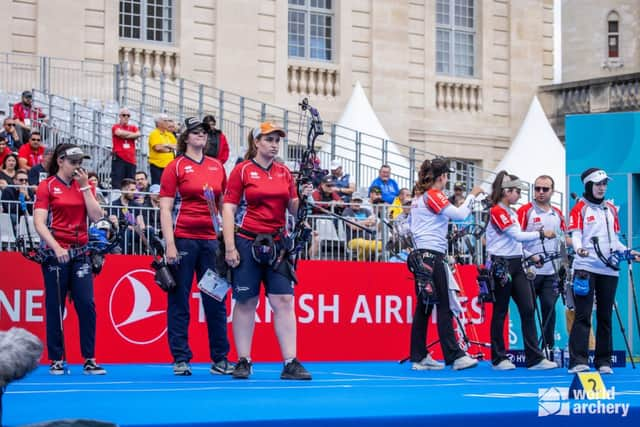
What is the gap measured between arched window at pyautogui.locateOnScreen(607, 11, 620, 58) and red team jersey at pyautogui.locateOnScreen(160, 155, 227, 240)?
116 ft

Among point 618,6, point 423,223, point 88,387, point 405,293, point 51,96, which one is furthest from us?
point 618,6

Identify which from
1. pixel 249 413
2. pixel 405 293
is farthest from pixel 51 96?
pixel 249 413

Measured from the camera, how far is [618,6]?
45.1m

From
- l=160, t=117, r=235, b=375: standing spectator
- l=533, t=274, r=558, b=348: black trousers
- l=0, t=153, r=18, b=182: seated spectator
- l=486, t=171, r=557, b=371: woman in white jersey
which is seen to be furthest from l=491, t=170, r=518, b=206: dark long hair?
l=0, t=153, r=18, b=182: seated spectator

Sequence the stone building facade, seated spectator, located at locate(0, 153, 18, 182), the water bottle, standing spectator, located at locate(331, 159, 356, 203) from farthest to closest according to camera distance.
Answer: the stone building facade, standing spectator, located at locate(331, 159, 356, 203), seated spectator, located at locate(0, 153, 18, 182), the water bottle

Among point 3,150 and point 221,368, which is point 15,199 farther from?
point 3,150

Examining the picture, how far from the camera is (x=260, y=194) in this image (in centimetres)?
1109

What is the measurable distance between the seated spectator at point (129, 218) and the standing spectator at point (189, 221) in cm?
251

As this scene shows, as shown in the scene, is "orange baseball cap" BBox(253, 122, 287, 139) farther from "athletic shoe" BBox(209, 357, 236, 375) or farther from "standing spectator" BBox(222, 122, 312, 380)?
"athletic shoe" BBox(209, 357, 236, 375)

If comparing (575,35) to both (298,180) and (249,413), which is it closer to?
(298,180)

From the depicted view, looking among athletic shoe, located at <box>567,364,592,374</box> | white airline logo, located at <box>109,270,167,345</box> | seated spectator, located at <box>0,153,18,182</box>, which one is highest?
seated spectator, located at <box>0,153,18,182</box>

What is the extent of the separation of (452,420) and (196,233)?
4.25 meters

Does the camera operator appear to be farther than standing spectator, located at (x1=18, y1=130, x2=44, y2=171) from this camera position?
No

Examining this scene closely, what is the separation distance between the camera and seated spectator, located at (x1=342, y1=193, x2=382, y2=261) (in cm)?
1667
